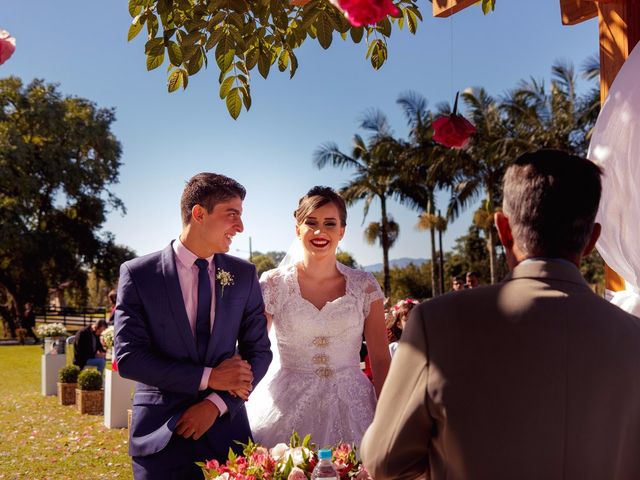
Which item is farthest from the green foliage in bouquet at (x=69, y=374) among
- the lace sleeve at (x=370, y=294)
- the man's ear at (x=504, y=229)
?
the man's ear at (x=504, y=229)

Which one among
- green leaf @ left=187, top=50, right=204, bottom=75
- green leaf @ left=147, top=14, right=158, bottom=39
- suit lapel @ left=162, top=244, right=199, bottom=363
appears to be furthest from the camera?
green leaf @ left=147, top=14, right=158, bottom=39

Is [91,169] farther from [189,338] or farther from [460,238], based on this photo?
[189,338]

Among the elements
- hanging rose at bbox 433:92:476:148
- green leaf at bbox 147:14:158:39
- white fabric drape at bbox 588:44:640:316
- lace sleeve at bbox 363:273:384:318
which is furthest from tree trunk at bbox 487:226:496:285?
green leaf at bbox 147:14:158:39

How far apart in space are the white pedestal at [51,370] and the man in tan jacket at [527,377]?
14731mm

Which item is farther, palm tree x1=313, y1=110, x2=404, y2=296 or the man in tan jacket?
palm tree x1=313, y1=110, x2=404, y2=296

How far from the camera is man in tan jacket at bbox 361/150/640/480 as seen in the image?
1591 mm

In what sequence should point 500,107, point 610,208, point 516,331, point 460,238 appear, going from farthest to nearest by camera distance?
point 460,238, point 500,107, point 610,208, point 516,331

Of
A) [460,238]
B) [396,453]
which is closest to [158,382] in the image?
[396,453]

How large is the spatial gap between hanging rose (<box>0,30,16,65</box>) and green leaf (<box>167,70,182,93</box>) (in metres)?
0.85

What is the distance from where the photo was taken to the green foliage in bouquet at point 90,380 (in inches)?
504

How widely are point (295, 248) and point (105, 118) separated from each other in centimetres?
3442

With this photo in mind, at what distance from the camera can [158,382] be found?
316cm

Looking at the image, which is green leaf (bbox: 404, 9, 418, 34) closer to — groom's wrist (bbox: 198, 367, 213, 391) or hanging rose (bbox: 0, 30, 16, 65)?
hanging rose (bbox: 0, 30, 16, 65)

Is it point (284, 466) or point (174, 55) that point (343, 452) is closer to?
point (284, 466)
